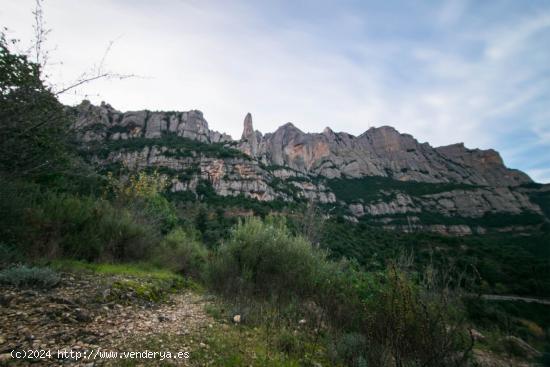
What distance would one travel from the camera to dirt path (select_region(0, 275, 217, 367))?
2.56m

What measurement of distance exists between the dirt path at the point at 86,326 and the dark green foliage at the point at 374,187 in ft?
259

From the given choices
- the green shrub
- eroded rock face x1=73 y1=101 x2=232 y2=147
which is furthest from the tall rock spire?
the green shrub

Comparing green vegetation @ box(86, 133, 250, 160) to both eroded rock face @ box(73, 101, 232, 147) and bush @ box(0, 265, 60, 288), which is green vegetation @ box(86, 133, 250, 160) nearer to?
eroded rock face @ box(73, 101, 232, 147)

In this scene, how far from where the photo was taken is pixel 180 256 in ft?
36.2

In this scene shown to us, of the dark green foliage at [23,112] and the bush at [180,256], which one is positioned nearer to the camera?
the dark green foliage at [23,112]

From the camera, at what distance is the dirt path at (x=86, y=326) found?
2.56m

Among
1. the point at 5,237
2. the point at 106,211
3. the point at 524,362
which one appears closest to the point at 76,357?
the point at 5,237

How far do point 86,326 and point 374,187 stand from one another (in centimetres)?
9334

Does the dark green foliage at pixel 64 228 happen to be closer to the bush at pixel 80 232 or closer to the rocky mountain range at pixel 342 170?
the bush at pixel 80 232

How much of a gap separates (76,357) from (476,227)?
308 feet

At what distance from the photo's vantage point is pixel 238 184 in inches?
2419

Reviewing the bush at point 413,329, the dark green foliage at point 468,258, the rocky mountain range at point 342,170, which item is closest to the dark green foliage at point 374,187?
the rocky mountain range at point 342,170

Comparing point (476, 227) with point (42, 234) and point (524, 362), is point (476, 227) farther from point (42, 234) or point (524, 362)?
point (42, 234)

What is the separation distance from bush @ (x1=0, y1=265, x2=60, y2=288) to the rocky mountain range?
30.6 metres
